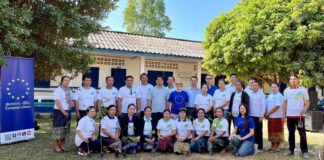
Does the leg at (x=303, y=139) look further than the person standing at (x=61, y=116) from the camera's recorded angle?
No

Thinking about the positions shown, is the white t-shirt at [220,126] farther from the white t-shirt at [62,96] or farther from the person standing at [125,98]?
the white t-shirt at [62,96]

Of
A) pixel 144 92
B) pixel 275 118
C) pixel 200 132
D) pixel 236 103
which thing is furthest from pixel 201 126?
pixel 275 118

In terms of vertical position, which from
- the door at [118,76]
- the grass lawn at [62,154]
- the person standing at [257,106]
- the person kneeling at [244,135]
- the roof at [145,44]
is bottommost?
the grass lawn at [62,154]

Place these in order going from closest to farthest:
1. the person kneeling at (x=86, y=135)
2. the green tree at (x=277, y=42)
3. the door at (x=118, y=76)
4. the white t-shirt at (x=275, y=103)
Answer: the person kneeling at (x=86, y=135)
the white t-shirt at (x=275, y=103)
the green tree at (x=277, y=42)
the door at (x=118, y=76)

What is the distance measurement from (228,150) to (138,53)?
7.61 meters

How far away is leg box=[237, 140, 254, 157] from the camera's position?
6465 mm

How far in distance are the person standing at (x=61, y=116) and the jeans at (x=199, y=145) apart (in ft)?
8.67

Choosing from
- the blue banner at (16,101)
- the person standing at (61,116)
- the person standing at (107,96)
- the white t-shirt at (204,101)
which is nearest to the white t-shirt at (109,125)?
the person standing at (107,96)

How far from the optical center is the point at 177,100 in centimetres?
706

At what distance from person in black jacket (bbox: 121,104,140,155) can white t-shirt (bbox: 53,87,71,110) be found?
121cm

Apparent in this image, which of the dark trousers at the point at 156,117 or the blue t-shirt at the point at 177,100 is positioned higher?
the blue t-shirt at the point at 177,100

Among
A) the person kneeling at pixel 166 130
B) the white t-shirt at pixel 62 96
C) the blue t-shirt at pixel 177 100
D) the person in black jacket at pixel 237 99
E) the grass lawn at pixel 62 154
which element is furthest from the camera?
the blue t-shirt at pixel 177 100

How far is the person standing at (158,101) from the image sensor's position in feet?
23.7

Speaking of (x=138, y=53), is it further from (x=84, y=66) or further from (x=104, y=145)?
(x=104, y=145)
